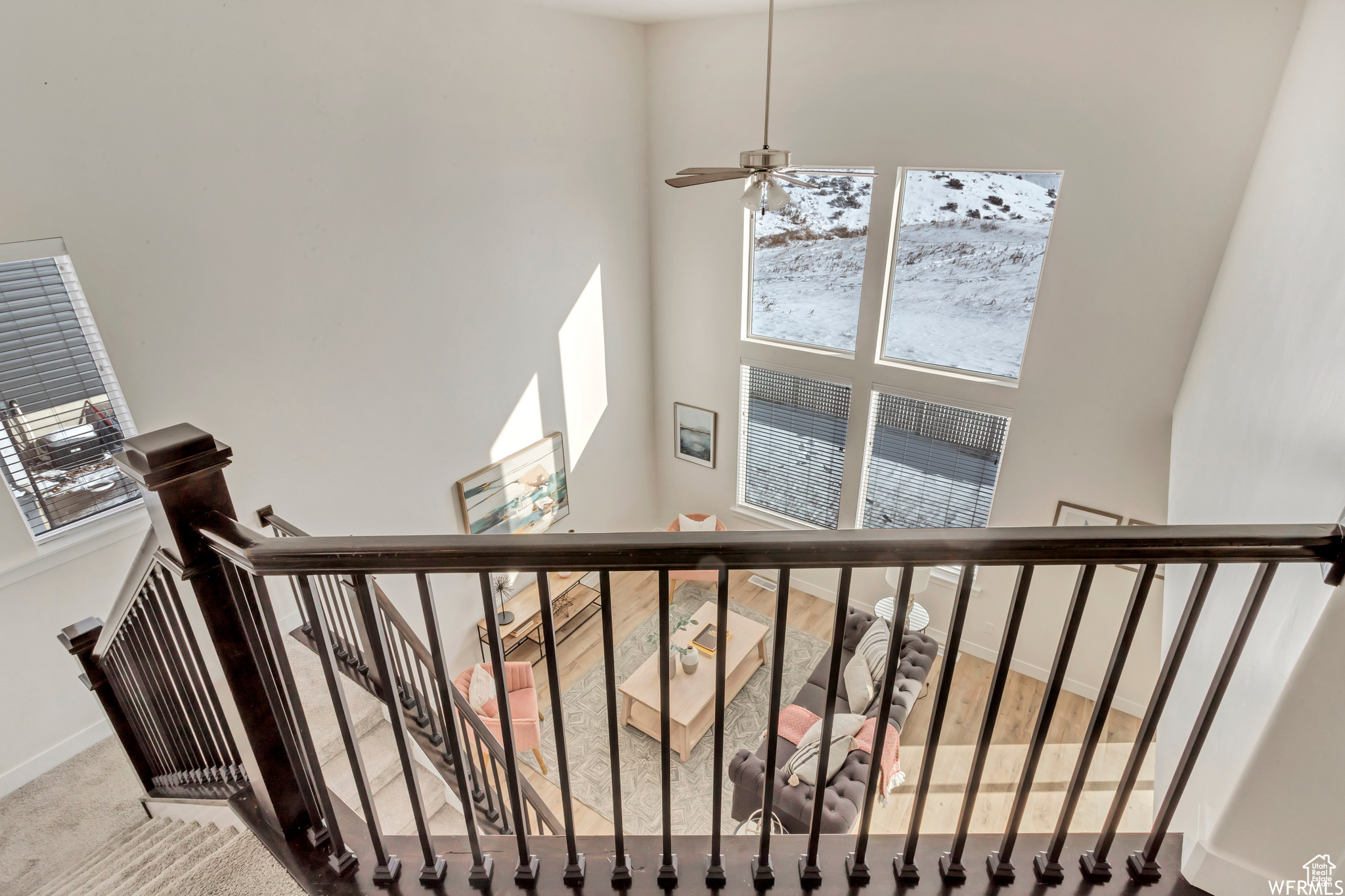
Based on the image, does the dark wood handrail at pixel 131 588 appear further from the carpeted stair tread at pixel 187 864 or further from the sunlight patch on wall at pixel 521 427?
the sunlight patch on wall at pixel 521 427

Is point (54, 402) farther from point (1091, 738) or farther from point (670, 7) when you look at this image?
point (670, 7)

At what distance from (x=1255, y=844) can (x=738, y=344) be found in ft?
18.3

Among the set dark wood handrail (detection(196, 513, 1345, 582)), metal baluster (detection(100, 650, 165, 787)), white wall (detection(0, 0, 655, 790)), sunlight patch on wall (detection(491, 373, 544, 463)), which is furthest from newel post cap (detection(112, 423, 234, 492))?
sunlight patch on wall (detection(491, 373, 544, 463))

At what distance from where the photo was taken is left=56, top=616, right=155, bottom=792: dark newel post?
2.30m

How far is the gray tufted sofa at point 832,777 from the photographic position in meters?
3.96

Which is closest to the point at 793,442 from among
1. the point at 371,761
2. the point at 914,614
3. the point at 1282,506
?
the point at 914,614

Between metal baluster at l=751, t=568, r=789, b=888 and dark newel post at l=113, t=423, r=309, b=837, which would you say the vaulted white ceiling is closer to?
dark newel post at l=113, t=423, r=309, b=837

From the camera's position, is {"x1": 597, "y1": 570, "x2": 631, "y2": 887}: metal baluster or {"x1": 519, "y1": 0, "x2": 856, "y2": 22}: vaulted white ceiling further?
{"x1": 519, "y1": 0, "x2": 856, "y2": 22}: vaulted white ceiling

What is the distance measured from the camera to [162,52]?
3182mm

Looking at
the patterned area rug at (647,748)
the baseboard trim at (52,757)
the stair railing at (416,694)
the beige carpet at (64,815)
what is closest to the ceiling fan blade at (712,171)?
the stair railing at (416,694)

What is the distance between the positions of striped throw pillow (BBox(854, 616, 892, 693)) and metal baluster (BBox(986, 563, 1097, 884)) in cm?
375

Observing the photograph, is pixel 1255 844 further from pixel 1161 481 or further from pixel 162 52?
pixel 162 52

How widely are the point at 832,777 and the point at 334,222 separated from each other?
15.1ft

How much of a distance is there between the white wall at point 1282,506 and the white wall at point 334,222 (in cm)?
435
